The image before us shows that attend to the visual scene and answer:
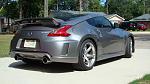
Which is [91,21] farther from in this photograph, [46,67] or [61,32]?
[46,67]

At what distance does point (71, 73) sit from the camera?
25.8 ft

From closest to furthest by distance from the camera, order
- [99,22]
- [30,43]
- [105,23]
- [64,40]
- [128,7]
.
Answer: [64,40]
[30,43]
[99,22]
[105,23]
[128,7]

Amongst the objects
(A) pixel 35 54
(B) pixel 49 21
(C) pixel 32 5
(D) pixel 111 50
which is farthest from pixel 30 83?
(C) pixel 32 5

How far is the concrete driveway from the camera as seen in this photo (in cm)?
699

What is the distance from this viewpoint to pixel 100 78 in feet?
23.7

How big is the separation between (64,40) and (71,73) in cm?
76

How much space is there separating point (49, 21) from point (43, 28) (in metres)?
0.21

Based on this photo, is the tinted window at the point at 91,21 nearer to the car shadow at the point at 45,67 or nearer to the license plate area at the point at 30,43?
the car shadow at the point at 45,67

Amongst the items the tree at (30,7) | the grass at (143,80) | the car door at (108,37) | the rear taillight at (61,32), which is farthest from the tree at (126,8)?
the grass at (143,80)

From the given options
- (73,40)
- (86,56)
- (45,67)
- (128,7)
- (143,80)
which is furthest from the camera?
(128,7)

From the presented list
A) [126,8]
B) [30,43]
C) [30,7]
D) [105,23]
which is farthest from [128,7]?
[30,43]

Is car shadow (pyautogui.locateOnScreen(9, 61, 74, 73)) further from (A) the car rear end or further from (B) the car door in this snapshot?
(B) the car door

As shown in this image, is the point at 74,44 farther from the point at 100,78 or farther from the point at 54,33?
the point at 100,78

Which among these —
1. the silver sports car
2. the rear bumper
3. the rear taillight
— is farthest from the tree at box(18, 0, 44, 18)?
the rear taillight
